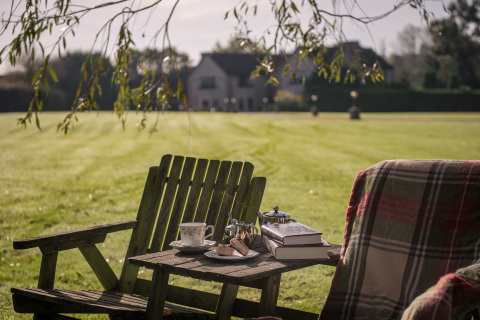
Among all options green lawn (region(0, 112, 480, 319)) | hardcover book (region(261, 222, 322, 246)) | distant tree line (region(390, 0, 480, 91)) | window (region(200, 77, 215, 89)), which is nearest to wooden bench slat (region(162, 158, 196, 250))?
green lawn (region(0, 112, 480, 319))

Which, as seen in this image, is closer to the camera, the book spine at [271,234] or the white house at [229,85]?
the book spine at [271,234]

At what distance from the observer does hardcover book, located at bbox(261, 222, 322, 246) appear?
3350mm

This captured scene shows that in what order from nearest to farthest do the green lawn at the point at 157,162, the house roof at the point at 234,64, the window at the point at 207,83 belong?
1. the green lawn at the point at 157,162
2. the house roof at the point at 234,64
3. the window at the point at 207,83

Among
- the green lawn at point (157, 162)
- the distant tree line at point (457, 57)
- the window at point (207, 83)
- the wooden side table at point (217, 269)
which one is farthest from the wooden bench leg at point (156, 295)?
the window at point (207, 83)

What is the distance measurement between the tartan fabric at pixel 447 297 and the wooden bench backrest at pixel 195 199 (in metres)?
1.77

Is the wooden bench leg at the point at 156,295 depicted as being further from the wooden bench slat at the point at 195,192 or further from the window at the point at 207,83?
the window at the point at 207,83

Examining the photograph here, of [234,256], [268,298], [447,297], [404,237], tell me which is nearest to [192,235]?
[234,256]

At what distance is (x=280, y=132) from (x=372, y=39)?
87.1 feet

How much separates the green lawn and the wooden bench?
424 mm

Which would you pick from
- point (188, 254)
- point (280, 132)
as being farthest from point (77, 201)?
point (280, 132)

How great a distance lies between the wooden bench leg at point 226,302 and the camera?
153 inches

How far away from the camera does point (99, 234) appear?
13.7 ft

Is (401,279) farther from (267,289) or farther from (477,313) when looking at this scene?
(267,289)

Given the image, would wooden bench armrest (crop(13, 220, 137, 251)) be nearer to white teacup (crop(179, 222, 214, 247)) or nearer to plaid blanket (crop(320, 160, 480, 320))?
white teacup (crop(179, 222, 214, 247))
